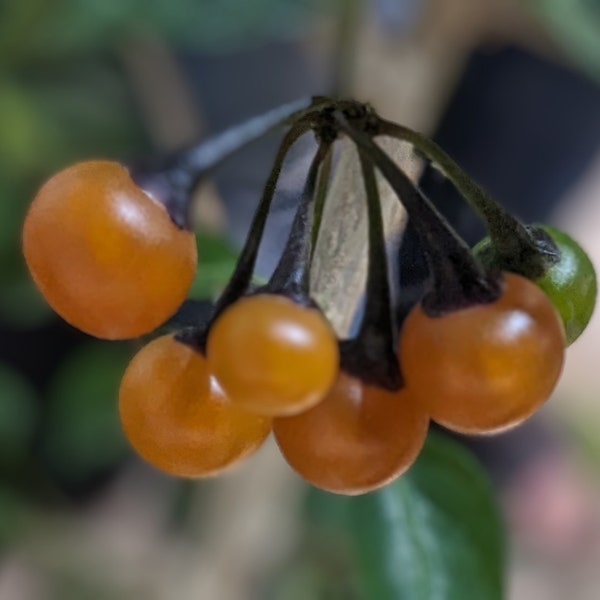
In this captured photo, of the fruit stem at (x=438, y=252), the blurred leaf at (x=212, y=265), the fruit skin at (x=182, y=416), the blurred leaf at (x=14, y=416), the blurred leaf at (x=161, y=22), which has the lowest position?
the blurred leaf at (x=14, y=416)

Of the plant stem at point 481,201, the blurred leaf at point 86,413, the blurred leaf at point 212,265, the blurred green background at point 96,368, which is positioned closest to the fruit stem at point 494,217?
the plant stem at point 481,201

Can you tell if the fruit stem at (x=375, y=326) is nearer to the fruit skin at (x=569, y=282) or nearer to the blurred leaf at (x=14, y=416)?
the fruit skin at (x=569, y=282)

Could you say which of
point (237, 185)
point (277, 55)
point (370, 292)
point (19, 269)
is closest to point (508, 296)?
point (370, 292)

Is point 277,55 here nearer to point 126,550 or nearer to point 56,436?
point 56,436

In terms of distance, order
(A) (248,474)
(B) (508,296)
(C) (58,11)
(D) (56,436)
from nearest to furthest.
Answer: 1. (B) (508,296)
2. (A) (248,474)
3. (C) (58,11)
4. (D) (56,436)

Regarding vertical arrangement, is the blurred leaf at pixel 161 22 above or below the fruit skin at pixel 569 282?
below

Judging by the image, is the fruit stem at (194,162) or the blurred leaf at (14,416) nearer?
the fruit stem at (194,162)

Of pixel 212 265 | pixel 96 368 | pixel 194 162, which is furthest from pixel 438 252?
pixel 96 368
